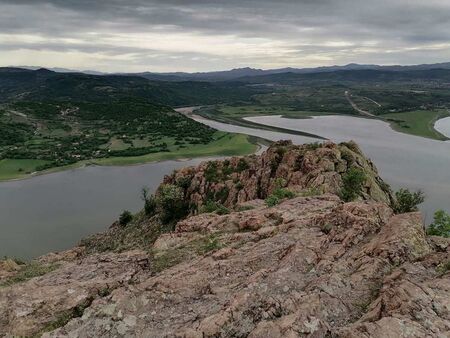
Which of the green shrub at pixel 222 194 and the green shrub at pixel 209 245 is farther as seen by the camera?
the green shrub at pixel 222 194

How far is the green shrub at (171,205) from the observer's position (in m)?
49.1

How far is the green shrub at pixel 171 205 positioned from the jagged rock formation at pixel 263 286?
22.0 metres

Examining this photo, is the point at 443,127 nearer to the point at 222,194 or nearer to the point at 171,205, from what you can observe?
the point at 222,194

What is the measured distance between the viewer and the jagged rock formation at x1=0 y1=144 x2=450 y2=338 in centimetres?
1524

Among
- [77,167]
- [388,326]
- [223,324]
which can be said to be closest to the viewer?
[388,326]

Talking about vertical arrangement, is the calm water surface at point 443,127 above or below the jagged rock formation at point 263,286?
below

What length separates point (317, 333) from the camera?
1459cm

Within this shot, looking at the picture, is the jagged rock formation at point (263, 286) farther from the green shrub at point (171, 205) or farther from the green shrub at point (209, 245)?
the green shrub at point (171, 205)

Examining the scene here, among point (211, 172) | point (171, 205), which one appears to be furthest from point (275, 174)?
point (171, 205)

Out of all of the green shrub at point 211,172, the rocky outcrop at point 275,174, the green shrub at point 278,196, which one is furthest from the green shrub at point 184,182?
the green shrub at point 278,196

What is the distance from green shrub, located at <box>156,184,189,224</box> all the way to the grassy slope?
79986 mm

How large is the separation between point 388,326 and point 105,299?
11775 mm

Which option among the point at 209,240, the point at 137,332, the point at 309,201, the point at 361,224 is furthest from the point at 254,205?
the point at 137,332

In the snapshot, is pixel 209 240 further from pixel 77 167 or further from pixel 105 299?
pixel 77 167
